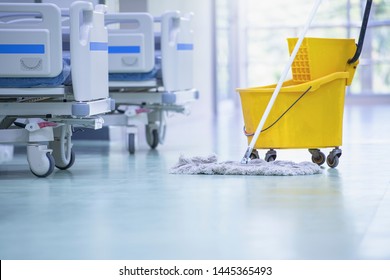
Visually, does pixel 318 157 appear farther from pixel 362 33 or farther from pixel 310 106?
pixel 362 33

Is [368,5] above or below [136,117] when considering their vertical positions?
above

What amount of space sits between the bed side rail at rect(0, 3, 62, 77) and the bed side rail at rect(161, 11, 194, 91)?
1.62 m

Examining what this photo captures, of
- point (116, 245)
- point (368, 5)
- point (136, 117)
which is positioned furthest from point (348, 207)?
point (136, 117)

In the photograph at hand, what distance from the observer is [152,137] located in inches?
261

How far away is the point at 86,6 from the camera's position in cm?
476

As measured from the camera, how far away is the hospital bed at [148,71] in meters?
6.12

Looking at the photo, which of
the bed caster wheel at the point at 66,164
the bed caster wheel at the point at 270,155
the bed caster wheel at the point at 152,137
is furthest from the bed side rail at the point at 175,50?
the bed caster wheel at the point at 270,155

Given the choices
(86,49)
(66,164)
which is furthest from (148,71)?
(86,49)

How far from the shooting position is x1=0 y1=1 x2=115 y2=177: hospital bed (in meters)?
4.73

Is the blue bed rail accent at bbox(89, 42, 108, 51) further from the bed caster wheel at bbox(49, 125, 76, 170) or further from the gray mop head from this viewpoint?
the gray mop head

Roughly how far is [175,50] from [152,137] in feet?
2.05

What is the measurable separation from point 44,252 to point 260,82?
13.0 meters
